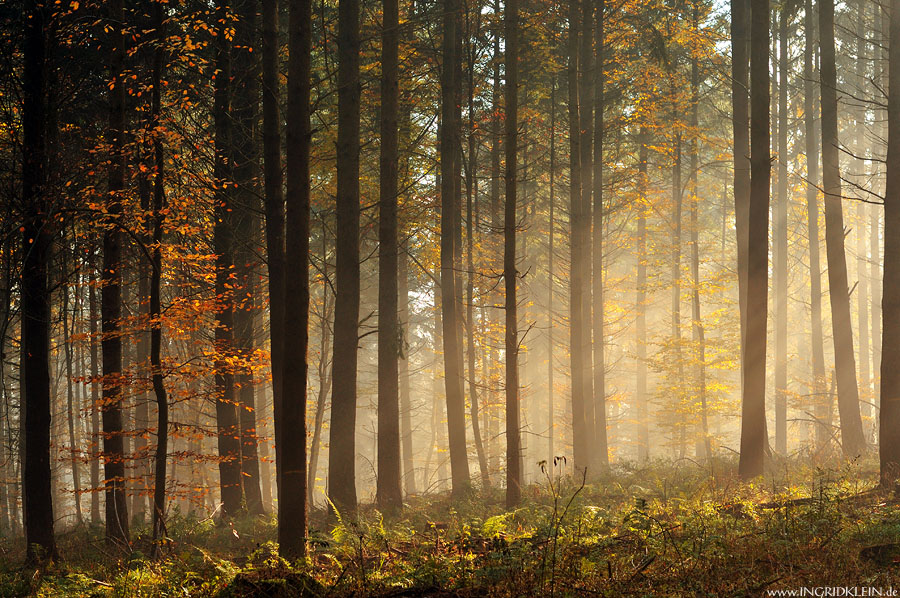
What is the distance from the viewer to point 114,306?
11.1 metres

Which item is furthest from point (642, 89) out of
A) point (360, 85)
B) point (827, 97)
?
point (360, 85)

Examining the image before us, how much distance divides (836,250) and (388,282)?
9323mm

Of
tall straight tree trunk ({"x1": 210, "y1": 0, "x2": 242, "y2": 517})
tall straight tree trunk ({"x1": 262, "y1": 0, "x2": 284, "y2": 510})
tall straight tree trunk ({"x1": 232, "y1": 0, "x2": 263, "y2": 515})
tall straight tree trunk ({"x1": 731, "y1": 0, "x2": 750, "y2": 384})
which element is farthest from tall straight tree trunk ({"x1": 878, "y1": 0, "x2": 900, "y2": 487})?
tall straight tree trunk ({"x1": 232, "y1": 0, "x2": 263, "y2": 515})

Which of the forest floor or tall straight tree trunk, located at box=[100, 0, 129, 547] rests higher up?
tall straight tree trunk, located at box=[100, 0, 129, 547]

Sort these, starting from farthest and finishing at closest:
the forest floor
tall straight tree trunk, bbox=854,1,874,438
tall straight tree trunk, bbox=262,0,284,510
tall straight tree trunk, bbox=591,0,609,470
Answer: tall straight tree trunk, bbox=854,1,874,438 < tall straight tree trunk, bbox=591,0,609,470 < tall straight tree trunk, bbox=262,0,284,510 < the forest floor

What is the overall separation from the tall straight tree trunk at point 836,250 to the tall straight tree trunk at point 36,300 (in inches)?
551

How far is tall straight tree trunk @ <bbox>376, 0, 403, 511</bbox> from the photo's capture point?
12469mm

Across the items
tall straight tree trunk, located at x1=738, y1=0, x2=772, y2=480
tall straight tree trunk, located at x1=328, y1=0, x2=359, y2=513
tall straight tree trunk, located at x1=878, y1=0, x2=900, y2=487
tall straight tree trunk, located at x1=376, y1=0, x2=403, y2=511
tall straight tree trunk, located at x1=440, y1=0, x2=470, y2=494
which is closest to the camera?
tall straight tree trunk, located at x1=878, y1=0, x2=900, y2=487

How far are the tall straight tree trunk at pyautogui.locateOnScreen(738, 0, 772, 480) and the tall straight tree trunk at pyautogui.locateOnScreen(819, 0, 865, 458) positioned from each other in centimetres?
252

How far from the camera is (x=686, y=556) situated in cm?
577

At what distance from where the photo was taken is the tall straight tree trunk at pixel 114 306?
1028 cm

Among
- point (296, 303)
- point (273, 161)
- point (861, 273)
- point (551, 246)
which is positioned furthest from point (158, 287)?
point (861, 273)

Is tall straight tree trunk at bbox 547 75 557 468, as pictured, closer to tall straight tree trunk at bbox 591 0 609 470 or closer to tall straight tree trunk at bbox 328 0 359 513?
tall straight tree trunk at bbox 591 0 609 470

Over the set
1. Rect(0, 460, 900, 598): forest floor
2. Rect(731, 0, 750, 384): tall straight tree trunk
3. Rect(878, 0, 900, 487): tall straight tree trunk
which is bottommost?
Rect(0, 460, 900, 598): forest floor
